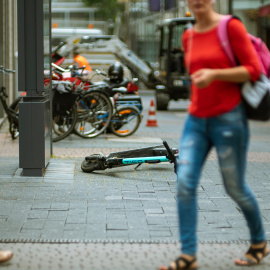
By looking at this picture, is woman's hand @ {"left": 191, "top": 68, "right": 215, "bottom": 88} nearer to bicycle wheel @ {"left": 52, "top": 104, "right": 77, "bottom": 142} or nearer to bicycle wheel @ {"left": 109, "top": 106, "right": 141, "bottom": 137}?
bicycle wheel @ {"left": 52, "top": 104, "right": 77, "bottom": 142}

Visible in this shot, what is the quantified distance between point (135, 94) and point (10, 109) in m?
2.88

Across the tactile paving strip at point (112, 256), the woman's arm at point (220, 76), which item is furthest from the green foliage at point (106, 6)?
the woman's arm at point (220, 76)

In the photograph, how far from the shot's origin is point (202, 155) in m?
4.48

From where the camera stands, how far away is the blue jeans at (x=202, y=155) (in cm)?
441

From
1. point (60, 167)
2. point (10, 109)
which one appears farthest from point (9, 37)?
point (60, 167)

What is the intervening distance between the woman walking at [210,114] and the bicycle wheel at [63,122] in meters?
7.61

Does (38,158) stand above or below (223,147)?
below

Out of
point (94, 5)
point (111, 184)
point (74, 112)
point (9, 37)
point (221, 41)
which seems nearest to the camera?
point (221, 41)

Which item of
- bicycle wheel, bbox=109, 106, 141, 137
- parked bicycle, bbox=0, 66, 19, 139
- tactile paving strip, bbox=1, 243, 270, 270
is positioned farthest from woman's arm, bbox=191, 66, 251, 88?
bicycle wheel, bbox=109, 106, 141, 137

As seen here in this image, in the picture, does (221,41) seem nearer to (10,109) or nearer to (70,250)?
(70,250)

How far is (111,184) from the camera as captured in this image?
788 cm

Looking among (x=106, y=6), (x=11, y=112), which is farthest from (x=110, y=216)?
(x=106, y=6)

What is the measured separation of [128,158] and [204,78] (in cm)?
419

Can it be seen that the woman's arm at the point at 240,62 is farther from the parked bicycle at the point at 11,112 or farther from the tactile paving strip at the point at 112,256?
the parked bicycle at the point at 11,112
